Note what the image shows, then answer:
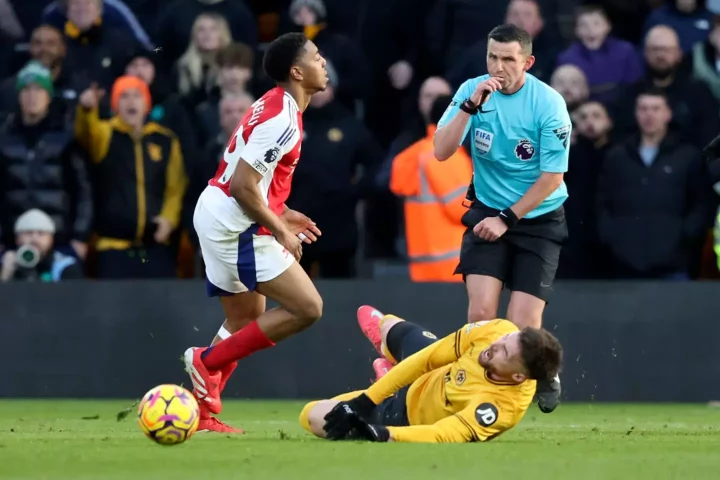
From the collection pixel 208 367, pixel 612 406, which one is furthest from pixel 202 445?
pixel 612 406

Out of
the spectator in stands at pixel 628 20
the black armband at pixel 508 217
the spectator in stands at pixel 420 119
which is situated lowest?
the black armband at pixel 508 217

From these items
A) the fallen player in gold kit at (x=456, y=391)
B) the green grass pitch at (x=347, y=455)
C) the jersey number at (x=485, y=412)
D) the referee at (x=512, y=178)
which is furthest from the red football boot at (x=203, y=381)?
the jersey number at (x=485, y=412)

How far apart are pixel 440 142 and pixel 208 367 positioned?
1.92 m

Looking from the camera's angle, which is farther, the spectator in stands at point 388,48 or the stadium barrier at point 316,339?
the spectator in stands at point 388,48

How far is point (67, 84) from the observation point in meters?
13.7

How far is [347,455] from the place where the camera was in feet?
24.1

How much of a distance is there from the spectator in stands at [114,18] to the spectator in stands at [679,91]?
171 inches

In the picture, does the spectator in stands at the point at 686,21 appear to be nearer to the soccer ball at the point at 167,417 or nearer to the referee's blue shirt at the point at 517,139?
the referee's blue shirt at the point at 517,139

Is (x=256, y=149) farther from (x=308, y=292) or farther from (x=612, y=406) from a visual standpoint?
(x=612, y=406)

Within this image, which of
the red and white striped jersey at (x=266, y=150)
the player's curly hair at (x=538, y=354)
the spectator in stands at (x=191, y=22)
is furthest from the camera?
the spectator in stands at (x=191, y=22)

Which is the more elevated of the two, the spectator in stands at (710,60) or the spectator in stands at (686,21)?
the spectator in stands at (686,21)

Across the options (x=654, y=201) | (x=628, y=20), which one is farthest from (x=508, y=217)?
(x=628, y=20)

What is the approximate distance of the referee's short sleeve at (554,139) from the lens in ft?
31.3

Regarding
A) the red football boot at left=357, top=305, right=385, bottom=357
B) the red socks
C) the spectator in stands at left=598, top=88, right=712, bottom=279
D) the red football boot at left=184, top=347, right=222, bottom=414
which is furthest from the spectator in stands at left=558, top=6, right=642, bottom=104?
the red football boot at left=184, top=347, right=222, bottom=414
